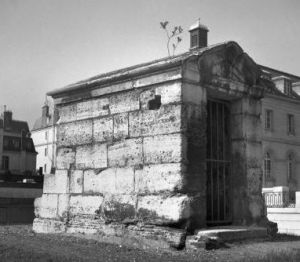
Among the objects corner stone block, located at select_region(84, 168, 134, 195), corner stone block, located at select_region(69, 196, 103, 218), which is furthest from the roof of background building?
corner stone block, located at select_region(84, 168, 134, 195)

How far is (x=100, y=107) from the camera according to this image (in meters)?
8.15

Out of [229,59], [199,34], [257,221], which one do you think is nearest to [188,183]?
[257,221]

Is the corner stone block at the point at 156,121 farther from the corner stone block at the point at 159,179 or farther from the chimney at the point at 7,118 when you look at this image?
the chimney at the point at 7,118

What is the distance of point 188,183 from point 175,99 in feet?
4.08

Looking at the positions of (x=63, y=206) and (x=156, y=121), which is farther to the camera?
(x=63, y=206)

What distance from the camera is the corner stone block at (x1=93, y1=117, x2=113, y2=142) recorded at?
25.9ft

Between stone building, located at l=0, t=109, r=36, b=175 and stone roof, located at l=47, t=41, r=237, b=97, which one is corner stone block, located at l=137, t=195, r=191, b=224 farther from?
stone building, located at l=0, t=109, r=36, b=175

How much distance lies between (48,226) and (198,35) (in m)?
22.7

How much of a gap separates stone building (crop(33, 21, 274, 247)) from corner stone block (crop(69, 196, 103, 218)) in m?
0.02

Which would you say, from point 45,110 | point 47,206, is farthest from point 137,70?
point 45,110

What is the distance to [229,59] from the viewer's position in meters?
7.61

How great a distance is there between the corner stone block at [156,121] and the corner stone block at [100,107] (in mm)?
652

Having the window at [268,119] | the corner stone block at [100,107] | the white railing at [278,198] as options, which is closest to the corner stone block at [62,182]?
the corner stone block at [100,107]

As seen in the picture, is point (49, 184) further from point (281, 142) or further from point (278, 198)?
point (281, 142)
